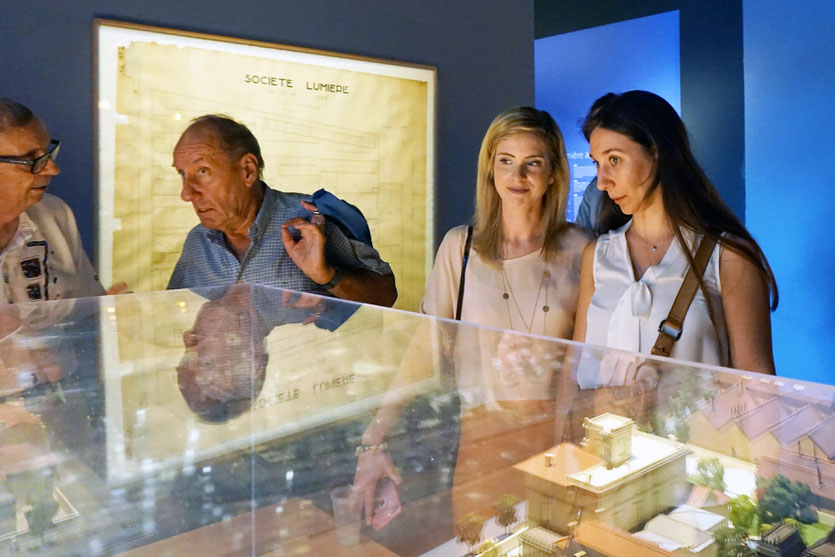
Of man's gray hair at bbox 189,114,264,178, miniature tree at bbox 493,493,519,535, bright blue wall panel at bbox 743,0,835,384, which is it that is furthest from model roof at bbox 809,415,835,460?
bright blue wall panel at bbox 743,0,835,384

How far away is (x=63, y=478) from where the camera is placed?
632mm

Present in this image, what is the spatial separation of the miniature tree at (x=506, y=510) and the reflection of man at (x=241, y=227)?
2.75m

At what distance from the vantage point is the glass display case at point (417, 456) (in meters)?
0.53

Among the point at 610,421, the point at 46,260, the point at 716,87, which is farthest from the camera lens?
the point at 716,87

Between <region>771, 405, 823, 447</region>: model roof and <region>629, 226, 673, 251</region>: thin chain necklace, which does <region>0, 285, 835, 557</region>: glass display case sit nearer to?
<region>771, 405, 823, 447</region>: model roof

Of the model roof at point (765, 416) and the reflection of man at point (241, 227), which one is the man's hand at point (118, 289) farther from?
the model roof at point (765, 416)

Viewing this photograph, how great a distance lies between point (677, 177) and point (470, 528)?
69.5 inches

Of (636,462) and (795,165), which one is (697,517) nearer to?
(636,462)

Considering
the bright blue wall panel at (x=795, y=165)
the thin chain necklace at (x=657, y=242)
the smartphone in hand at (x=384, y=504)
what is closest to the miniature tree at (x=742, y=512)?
the smartphone in hand at (x=384, y=504)

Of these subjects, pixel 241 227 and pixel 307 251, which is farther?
pixel 307 251

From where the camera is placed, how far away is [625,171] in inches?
83.6

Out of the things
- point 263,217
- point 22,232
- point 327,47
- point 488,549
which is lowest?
point 488,549

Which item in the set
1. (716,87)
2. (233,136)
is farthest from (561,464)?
(716,87)

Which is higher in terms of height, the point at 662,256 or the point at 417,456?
the point at 662,256
